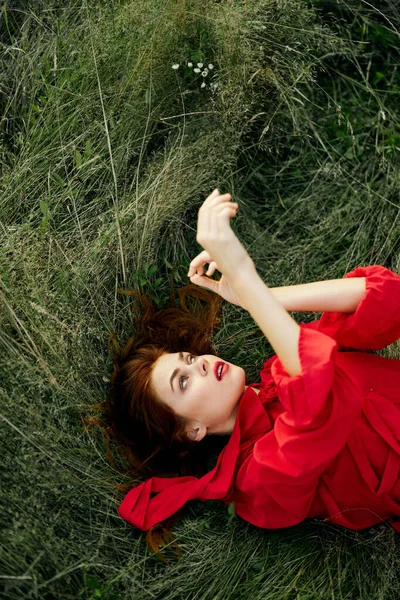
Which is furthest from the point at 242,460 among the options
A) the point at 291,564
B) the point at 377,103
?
the point at 377,103

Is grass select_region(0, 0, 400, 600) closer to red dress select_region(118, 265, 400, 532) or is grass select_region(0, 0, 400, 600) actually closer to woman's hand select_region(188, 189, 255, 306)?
red dress select_region(118, 265, 400, 532)

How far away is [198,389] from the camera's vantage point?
268 centimetres

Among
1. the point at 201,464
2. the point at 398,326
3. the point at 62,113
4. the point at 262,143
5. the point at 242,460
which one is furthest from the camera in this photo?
the point at 262,143

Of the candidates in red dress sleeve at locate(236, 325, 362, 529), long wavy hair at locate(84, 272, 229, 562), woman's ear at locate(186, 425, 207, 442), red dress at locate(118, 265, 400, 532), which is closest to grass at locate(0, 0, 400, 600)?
long wavy hair at locate(84, 272, 229, 562)

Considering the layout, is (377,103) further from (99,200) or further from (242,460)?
(242,460)

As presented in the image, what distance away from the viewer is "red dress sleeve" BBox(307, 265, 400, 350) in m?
2.51

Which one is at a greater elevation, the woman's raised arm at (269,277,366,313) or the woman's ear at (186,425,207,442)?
the woman's raised arm at (269,277,366,313)

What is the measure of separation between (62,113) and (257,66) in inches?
41.3

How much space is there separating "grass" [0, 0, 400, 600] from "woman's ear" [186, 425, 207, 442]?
0.39 m

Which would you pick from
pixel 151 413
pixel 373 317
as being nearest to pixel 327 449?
pixel 373 317

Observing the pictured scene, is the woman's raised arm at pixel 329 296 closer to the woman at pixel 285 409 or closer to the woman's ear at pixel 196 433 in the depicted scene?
the woman at pixel 285 409

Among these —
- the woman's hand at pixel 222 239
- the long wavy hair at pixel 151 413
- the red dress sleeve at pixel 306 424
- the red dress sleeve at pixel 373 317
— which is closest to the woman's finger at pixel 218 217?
the woman's hand at pixel 222 239

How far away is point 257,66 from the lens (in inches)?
133

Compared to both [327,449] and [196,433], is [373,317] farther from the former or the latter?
[196,433]
